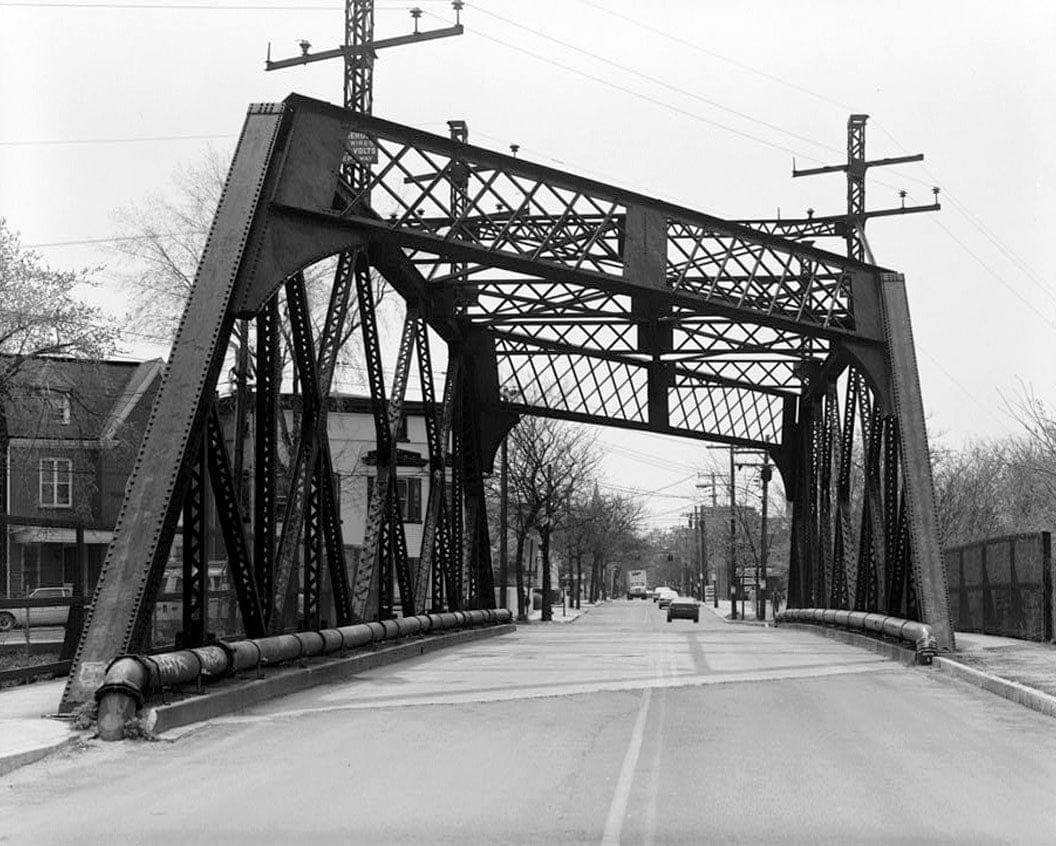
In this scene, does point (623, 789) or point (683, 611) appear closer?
point (623, 789)

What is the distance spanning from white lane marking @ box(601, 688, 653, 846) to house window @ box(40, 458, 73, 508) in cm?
4200

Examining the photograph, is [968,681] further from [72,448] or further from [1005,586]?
[72,448]

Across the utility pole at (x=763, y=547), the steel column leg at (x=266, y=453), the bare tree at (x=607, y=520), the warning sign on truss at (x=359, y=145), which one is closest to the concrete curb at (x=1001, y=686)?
the steel column leg at (x=266, y=453)

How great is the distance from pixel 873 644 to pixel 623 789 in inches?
693

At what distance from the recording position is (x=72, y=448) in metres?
50.4

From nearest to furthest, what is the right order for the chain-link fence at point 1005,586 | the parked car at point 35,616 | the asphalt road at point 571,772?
the asphalt road at point 571,772 → the parked car at point 35,616 → the chain-link fence at point 1005,586

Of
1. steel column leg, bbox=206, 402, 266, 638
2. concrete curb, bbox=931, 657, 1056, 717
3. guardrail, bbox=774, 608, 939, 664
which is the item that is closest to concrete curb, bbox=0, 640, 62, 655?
steel column leg, bbox=206, 402, 266, 638

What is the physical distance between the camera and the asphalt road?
8.47 m

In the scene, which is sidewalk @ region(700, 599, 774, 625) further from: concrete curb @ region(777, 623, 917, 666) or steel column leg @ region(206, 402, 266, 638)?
steel column leg @ region(206, 402, 266, 638)

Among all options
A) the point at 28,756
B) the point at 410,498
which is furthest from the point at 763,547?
the point at 28,756

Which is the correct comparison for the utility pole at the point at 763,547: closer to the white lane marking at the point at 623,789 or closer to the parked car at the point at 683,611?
the parked car at the point at 683,611

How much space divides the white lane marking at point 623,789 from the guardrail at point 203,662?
4228 mm

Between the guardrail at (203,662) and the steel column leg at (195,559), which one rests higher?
the steel column leg at (195,559)

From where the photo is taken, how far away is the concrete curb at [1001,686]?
15.2m
